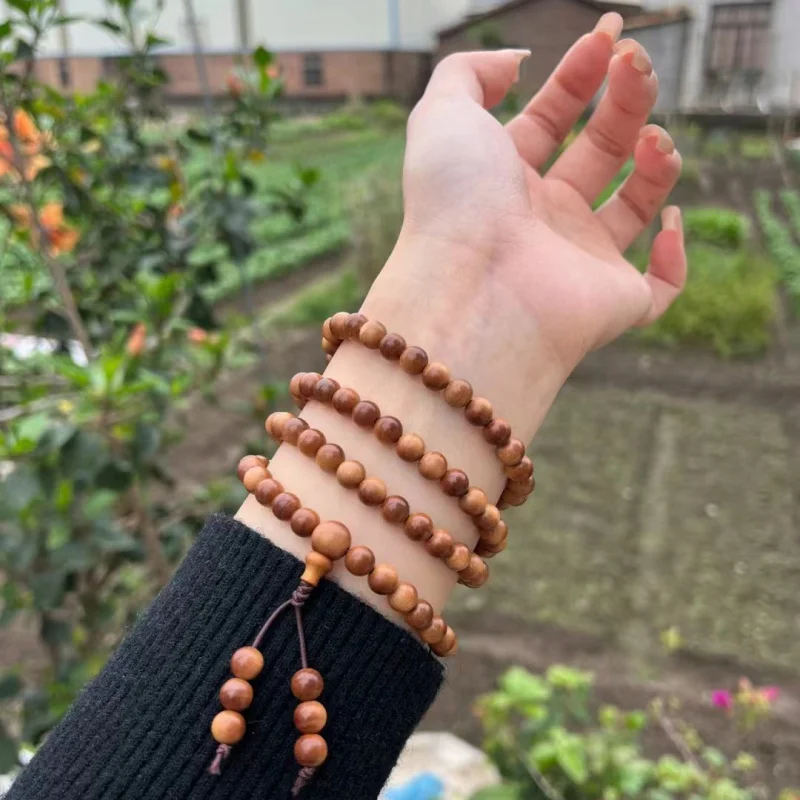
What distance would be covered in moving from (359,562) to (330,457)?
9cm

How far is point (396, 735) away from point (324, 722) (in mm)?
72

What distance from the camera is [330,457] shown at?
0.57m

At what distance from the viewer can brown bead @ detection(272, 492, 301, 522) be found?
0.54 metres

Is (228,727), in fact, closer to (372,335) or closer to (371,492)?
(371,492)

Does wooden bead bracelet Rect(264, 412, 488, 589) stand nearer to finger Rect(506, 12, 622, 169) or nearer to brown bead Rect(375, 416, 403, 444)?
brown bead Rect(375, 416, 403, 444)

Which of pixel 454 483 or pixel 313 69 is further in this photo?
pixel 313 69

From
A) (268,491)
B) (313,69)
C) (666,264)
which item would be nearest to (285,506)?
(268,491)

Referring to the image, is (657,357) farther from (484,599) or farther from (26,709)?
(26,709)

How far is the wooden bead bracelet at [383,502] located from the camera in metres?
0.56

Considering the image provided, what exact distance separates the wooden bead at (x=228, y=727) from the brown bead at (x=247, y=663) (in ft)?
0.08

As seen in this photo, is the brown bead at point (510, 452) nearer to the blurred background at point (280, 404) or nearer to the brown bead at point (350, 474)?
the brown bead at point (350, 474)

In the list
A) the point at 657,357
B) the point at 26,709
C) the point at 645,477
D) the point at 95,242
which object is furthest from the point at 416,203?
the point at 657,357

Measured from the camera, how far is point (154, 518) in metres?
1.30

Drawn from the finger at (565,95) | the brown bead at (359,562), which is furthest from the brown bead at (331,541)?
the finger at (565,95)
